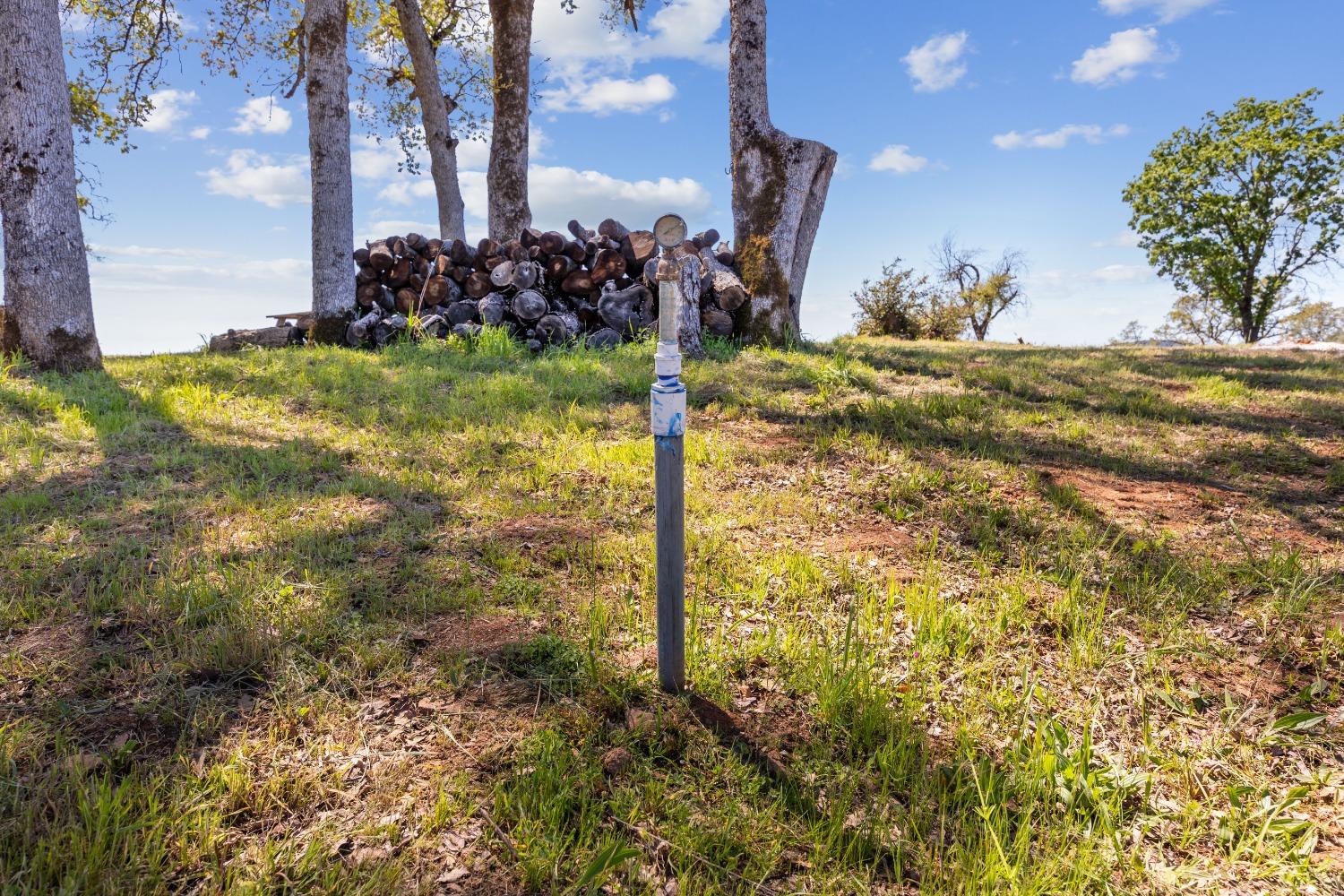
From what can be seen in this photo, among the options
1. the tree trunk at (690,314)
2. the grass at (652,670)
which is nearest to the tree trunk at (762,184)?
the tree trunk at (690,314)

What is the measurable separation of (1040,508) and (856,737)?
104 inches

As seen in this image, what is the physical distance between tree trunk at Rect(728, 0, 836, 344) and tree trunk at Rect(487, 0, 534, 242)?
515 centimetres

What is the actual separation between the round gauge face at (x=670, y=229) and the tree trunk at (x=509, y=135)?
11445mm

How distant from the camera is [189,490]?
16.0ft

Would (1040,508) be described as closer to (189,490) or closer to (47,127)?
(189,490)

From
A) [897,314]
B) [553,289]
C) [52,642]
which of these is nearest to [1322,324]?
[897,314]

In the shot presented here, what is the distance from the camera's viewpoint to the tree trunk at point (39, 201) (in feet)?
26.4

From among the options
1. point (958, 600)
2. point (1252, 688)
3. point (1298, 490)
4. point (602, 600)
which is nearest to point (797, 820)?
point (602, 600)

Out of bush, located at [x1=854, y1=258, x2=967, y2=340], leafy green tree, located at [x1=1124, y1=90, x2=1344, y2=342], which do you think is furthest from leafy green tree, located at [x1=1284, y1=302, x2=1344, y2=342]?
bush, located at [x1=854, y1=258, x2=967, y2=340]

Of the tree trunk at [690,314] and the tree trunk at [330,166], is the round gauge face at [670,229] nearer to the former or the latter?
the tree trunk at [690,314]

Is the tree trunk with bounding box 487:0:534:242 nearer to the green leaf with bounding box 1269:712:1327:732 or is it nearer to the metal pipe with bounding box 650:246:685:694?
the metal pipe with bounding box 650:246:685:694

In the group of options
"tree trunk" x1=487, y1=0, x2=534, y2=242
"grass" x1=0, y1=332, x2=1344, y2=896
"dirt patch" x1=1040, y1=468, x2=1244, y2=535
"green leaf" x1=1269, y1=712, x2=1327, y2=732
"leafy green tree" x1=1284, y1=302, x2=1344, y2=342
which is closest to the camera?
"grass" x1=0, y1=332, x2=1344, y2=896

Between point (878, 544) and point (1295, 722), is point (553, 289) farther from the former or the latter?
point (1295, 722)

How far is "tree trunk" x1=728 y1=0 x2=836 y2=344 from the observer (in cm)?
947
